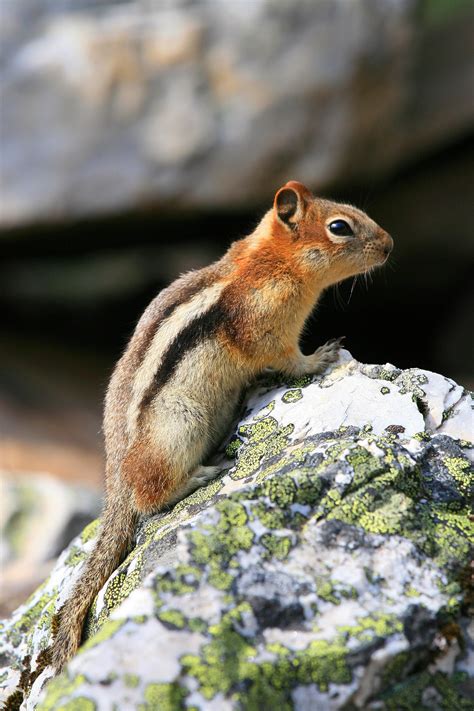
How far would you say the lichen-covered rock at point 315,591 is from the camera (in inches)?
113

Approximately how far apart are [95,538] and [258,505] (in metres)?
2.01

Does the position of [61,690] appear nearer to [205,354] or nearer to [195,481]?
[195,481]

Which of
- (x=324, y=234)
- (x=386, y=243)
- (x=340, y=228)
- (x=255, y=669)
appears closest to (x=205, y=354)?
(x=324, y=234)

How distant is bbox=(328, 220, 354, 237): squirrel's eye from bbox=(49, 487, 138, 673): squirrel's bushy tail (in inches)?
92.5

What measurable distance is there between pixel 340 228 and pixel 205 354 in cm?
141

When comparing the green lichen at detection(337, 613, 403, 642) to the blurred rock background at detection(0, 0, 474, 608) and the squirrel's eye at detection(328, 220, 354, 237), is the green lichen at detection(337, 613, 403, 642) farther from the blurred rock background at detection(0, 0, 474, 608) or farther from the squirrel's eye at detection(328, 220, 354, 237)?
the blurred rock background at detection(0, 0, 474, 608)

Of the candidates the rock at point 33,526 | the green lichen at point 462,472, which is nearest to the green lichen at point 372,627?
the green lichen at point 462,472

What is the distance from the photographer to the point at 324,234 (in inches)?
231

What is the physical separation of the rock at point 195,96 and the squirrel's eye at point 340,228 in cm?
770

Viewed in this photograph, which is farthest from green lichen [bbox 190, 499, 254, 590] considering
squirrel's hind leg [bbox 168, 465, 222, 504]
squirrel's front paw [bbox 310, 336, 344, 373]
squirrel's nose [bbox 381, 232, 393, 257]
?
squirrel's nose [bbox 381, 232, 393, 257]

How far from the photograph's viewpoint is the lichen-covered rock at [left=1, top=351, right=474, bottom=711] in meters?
2.87

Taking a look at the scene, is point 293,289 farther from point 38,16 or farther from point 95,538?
point 38,16

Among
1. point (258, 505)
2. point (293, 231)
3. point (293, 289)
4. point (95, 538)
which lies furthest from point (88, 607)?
point (293, 231)

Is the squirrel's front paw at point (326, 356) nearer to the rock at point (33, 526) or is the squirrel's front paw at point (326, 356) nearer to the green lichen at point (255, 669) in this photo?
the green lichen at point (255, 669)
